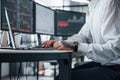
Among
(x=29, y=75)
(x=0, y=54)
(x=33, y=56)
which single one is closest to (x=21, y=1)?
(x=33, y=56)

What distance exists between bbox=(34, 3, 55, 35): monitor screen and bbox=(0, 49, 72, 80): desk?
1212mm

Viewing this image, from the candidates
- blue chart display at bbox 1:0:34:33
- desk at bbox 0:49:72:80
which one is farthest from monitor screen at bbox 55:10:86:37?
desk at bbox 0:49:72:80

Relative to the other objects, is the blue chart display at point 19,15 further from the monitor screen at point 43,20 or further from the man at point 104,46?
the man at point 104,46

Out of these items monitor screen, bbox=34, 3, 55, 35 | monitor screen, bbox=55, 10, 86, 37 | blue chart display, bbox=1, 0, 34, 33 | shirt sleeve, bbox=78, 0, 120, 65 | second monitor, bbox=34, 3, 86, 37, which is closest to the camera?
shirt sleeve, bbox=78, 0, 120, 65

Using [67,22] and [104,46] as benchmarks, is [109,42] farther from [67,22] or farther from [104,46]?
[67,22]

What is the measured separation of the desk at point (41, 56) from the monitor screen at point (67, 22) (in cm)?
175

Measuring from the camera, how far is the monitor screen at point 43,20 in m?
2.85

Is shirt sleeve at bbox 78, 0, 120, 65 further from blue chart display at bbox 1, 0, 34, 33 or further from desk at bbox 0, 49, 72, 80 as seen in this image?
blue chart display at bbox 1, 0, 34, 33

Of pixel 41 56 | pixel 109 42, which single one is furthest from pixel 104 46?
pixel 41 56

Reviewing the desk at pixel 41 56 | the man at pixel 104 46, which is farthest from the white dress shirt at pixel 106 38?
the desk at pixel 41 56

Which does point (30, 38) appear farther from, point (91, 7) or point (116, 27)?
point (116, 27)

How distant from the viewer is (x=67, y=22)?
138 inches

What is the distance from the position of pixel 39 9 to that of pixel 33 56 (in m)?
1.79

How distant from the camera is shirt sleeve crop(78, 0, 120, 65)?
5.08ft
